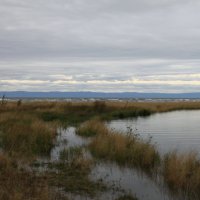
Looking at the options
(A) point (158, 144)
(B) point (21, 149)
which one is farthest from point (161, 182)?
(A) point (158, 144)

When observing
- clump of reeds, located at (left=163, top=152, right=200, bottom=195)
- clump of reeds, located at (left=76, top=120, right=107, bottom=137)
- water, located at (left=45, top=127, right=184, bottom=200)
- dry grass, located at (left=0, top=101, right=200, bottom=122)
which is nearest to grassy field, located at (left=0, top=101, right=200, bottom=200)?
clump of reeds, located at (left=163, top=152, right=200, bottom=195)

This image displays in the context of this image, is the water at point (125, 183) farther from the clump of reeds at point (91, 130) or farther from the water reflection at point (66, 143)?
the clump of reeds at point (91, 130)

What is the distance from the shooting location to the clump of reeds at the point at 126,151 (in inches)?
624

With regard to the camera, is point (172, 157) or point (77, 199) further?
point (172, 157)

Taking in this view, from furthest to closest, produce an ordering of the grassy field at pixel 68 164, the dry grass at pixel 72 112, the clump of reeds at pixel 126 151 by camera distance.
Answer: the dry grass at pixel 72 112 → the clump of reeds at pixel 126 151 → the grassy field at pixel 68 164

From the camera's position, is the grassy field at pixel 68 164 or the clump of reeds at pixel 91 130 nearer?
the grassy field at pixel 68 164

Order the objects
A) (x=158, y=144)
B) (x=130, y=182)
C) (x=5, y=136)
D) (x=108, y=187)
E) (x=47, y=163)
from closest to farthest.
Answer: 1. (x=108, y=187)
2. (x=130, y=182)
3. (x=47, y=163)
4. (x=5, y=136)
5. (x=158, y=144)

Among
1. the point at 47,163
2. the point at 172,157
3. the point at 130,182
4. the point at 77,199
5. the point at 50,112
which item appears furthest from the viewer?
the point at 50,112

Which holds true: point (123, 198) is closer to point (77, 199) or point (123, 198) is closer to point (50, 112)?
point (77, 199)

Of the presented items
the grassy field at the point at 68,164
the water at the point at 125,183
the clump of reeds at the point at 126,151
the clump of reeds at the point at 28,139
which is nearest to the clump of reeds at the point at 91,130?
the grassy field at the point at 68,164

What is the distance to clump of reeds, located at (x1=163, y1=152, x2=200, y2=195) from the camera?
39.9ft

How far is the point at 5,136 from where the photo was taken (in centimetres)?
2030

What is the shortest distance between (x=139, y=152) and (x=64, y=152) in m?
3.09

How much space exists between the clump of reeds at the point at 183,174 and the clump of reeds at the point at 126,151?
5.17 feet
